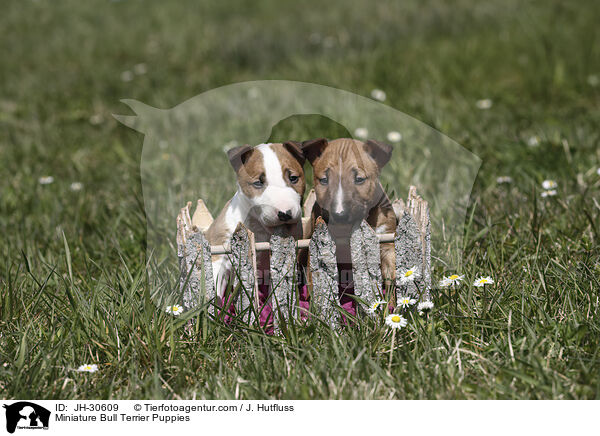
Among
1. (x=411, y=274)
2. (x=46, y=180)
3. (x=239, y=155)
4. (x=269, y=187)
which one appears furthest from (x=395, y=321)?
(x=46, y=180)

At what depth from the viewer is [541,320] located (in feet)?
7.80

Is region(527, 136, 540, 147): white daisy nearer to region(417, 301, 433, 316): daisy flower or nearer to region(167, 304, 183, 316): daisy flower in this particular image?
region(417, 301, 433, 316): daisy flower

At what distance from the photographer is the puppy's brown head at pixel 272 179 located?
2.22 meters

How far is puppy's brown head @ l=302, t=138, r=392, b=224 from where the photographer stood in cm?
224

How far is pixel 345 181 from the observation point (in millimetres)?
2238

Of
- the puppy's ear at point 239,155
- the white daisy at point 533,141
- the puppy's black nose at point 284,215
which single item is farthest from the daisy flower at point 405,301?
the white daisy at point 533,141

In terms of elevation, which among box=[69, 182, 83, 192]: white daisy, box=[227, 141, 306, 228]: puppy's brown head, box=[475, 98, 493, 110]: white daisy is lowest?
box=[69, 182, 83, 192]: white daisy

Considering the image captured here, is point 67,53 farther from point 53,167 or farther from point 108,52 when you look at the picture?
point 53,167

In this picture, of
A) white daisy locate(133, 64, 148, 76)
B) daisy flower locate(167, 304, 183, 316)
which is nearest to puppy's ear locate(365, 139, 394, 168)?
daisy flower locate(167, 304, 183, 316)

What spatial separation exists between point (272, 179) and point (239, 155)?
0.58 feet
